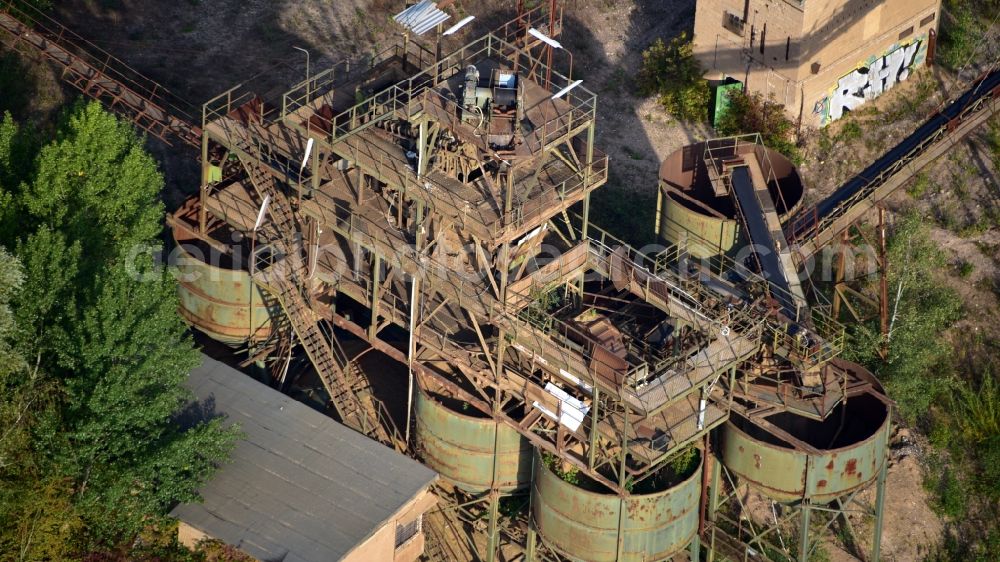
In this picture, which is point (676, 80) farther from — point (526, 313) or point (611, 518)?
point (611, 518)

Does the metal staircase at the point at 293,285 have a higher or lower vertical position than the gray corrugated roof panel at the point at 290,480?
higher

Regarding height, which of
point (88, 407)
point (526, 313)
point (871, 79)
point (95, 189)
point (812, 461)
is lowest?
point (812, 461)

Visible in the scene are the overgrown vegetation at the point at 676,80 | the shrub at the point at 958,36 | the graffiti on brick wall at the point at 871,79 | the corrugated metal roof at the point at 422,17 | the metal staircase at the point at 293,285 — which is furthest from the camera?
the shrub at the point at 958,36

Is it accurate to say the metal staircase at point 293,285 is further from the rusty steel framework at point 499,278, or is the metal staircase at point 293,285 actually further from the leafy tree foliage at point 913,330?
the leafy tree foliage at point 913,330

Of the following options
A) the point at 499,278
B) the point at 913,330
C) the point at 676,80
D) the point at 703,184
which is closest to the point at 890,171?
the point at 913,330

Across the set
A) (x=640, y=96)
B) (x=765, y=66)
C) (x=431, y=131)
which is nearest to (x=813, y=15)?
(x=765, y=66)

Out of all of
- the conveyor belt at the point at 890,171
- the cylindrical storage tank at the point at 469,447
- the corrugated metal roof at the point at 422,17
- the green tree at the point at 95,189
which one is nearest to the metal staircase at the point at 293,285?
the cylindrical storage tank at the point at 469,447

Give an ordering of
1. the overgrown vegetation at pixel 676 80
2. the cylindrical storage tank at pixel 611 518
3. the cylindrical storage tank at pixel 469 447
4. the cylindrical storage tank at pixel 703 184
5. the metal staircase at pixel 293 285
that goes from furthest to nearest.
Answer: the overgrown vegetation at pixel 676 80, the cylindrical storage tank at pixel 703 184, the metal staircase at pixel 293 285, the cylindrical storage tank at pixel 469 447, the cylindrical storage tank at pixel 611 518
